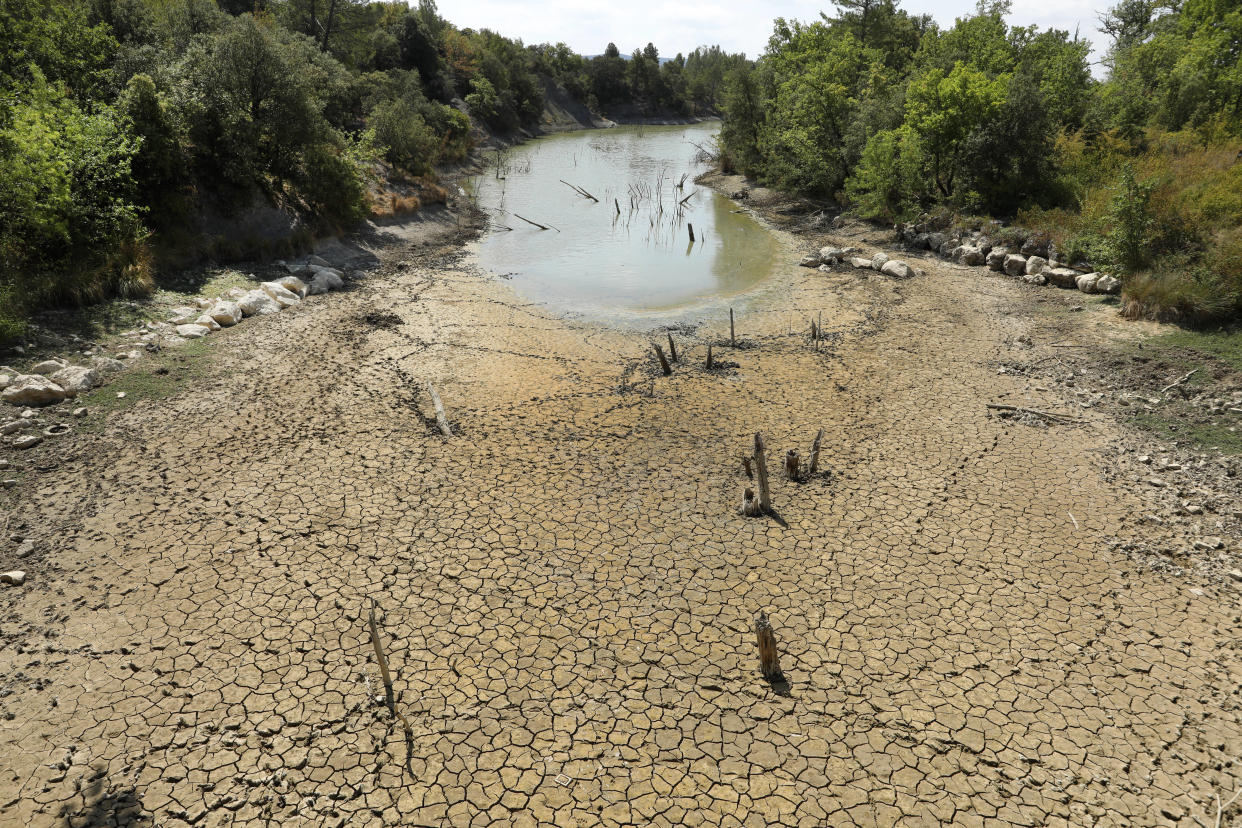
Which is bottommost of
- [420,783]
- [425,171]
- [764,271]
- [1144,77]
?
[420,783]

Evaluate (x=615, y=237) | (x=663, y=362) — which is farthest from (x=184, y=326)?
(x=615, y=237)

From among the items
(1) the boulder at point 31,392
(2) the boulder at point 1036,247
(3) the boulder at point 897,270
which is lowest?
(1) the boulder at point 31,392

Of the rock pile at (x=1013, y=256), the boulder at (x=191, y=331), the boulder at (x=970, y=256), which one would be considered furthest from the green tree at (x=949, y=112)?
the boulder at (x=191, y=331)

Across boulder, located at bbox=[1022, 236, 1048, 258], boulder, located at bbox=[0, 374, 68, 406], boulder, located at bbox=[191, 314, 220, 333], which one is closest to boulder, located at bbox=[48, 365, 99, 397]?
boulder, located at bbox=[0, 374, 68, 406]

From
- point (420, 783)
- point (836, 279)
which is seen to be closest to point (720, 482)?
point (420, 783)

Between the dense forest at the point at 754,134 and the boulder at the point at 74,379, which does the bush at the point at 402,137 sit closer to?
the dense forest at the point at 754,134

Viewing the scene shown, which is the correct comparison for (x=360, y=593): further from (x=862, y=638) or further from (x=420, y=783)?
(x=862, y=638)
